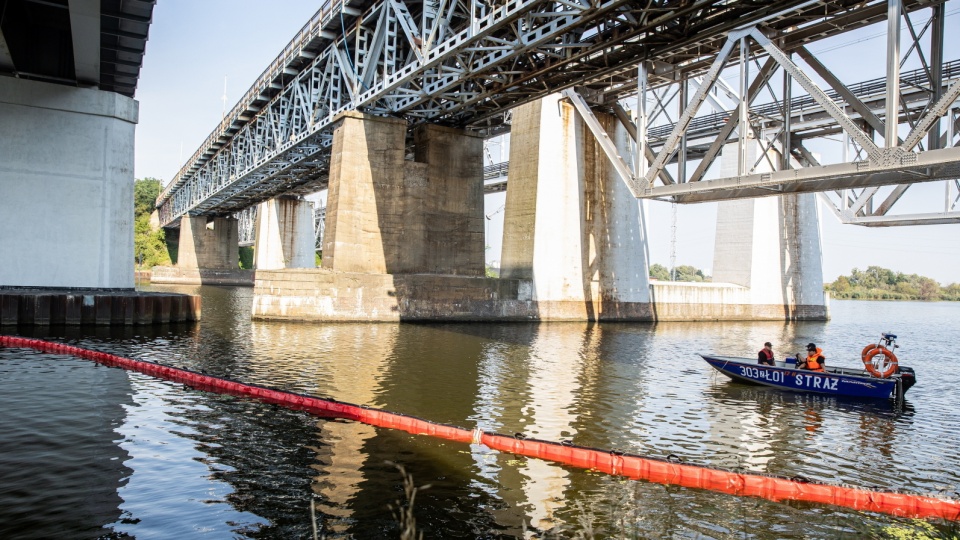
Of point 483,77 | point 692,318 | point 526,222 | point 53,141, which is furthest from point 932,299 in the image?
point 53,141

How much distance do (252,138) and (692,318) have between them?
4153 centimetres

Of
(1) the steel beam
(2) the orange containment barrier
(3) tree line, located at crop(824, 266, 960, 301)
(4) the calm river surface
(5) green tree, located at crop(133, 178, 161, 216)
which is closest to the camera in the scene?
(4) the calm river surface

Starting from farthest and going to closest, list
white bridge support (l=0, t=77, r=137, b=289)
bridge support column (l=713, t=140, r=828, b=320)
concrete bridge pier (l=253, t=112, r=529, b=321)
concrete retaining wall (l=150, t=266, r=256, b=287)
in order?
concrete retaining wall (l=150, t=266, r=256, b=287) → bridge support column (l=713, t=140, r=828, b=320) → concrete bridge pier (l=253, t=112, r=529, b=321) → white bridge support (l=0, t=77, r=137, b=289)

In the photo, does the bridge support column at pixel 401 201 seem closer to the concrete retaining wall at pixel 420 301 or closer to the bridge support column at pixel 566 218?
the concrete retaining wall at pixel 420 301

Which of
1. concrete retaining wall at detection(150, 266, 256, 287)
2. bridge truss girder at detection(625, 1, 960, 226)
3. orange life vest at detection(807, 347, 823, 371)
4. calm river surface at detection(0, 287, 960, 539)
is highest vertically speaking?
bridge truss girder at detection(625, 1, 960, 226)

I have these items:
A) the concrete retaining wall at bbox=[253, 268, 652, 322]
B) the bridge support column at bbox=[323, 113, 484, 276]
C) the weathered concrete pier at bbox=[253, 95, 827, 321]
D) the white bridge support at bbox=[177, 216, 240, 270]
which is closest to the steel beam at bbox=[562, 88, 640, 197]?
the weathered concrete pier at bbox=[253, 95, 827, 321]

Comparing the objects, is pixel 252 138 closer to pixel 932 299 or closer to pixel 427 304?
pixel 427 304

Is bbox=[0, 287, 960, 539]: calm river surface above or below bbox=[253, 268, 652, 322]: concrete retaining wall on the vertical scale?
below

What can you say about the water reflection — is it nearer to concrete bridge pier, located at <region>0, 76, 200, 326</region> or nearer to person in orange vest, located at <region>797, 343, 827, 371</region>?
concrete bridge pier, located at <region>0, 76, 200, 326</region>

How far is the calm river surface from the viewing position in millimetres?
8406

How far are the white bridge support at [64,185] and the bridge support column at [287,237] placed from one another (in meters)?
56.5

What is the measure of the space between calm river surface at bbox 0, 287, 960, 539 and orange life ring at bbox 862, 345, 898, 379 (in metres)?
1.14

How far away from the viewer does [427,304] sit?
38250mm

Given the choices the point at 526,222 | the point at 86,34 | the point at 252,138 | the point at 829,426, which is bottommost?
the point at 829,426
